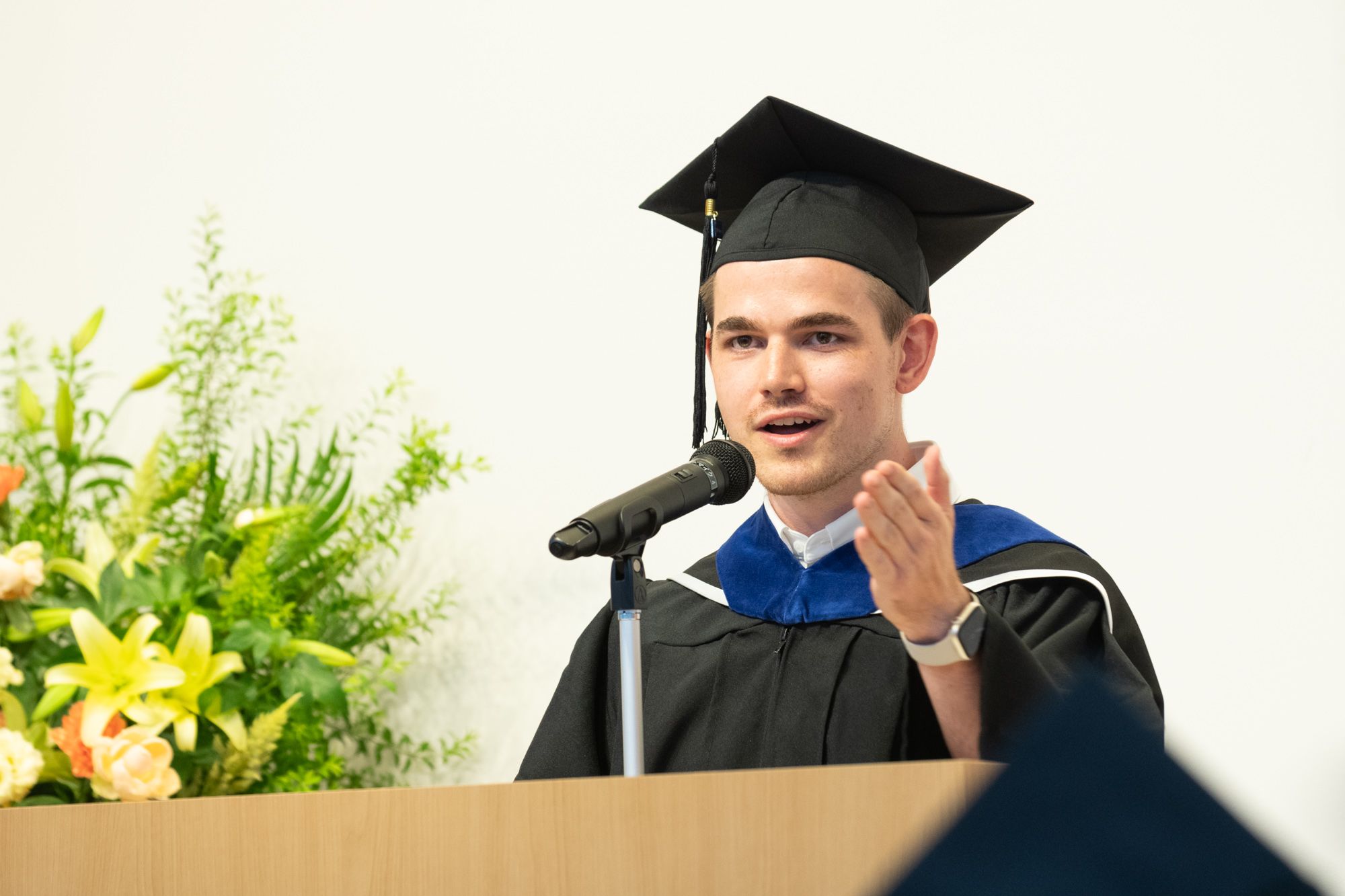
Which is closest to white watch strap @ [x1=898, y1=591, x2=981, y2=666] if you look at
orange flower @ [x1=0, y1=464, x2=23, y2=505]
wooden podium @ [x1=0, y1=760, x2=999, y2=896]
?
wooden podium @ [x1=0, y1=760, x2=999, y2=896]

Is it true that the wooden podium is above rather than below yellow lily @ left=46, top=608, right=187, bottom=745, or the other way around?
below

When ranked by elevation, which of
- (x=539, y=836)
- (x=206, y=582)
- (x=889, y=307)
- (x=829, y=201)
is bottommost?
(x=539, y=836)

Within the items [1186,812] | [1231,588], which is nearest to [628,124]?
[1231,588]

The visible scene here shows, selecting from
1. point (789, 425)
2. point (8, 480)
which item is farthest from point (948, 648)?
point (8, 480)

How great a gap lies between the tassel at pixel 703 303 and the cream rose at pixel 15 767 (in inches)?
48.7

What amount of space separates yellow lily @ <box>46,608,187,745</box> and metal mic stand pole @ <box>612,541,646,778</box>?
1059 mm

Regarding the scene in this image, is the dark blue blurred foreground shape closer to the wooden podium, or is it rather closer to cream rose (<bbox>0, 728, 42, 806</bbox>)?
the wooden podium

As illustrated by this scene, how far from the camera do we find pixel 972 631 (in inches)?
64.1

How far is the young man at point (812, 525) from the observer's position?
6.91 feet

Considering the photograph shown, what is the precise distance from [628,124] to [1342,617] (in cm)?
190

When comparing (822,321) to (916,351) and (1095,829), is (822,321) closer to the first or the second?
(916,351)

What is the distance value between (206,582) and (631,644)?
1344mm

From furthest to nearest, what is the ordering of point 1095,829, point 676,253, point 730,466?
point 676,253 < point 730,466 < point 1095,829

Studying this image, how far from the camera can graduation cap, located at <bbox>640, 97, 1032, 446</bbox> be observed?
231 cm
